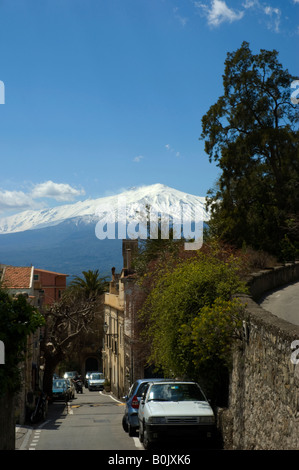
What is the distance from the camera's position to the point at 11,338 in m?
11.7

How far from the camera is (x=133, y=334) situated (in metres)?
42.2

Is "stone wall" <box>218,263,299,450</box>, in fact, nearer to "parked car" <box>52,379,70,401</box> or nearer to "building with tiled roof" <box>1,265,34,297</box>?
"building with tiled roof" <box>1,265,34,297</box>

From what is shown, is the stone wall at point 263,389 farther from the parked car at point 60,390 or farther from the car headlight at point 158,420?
the parked car at point 60,390

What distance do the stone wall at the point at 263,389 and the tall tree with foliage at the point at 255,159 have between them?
999 inches

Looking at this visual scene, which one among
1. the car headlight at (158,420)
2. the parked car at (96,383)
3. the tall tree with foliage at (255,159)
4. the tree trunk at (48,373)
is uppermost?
the tall tree with foliage at (255,159)

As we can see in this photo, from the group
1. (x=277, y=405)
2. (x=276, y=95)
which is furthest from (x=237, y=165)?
(x=277, y=405)

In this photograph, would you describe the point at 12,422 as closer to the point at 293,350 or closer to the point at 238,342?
A: the point at 238,342

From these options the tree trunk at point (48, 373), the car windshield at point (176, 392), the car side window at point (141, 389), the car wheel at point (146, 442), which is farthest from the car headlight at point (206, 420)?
the tree trunk at point (48, 373)

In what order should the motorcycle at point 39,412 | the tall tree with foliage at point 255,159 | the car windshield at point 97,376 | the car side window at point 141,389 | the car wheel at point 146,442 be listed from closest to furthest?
the car wheel at point 146,442, the car side window at point 141,389, the motorcycle at point 39,412, the tall tree with foliage at point 255,159, the car windshield at point 97,376

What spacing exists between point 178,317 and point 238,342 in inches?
155

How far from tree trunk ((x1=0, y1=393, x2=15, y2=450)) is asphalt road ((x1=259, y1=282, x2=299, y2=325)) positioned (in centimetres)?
840

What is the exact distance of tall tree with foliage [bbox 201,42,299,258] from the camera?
3984cm

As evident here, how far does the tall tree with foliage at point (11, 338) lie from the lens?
11.5m

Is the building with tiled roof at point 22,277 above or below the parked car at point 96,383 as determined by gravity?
above
